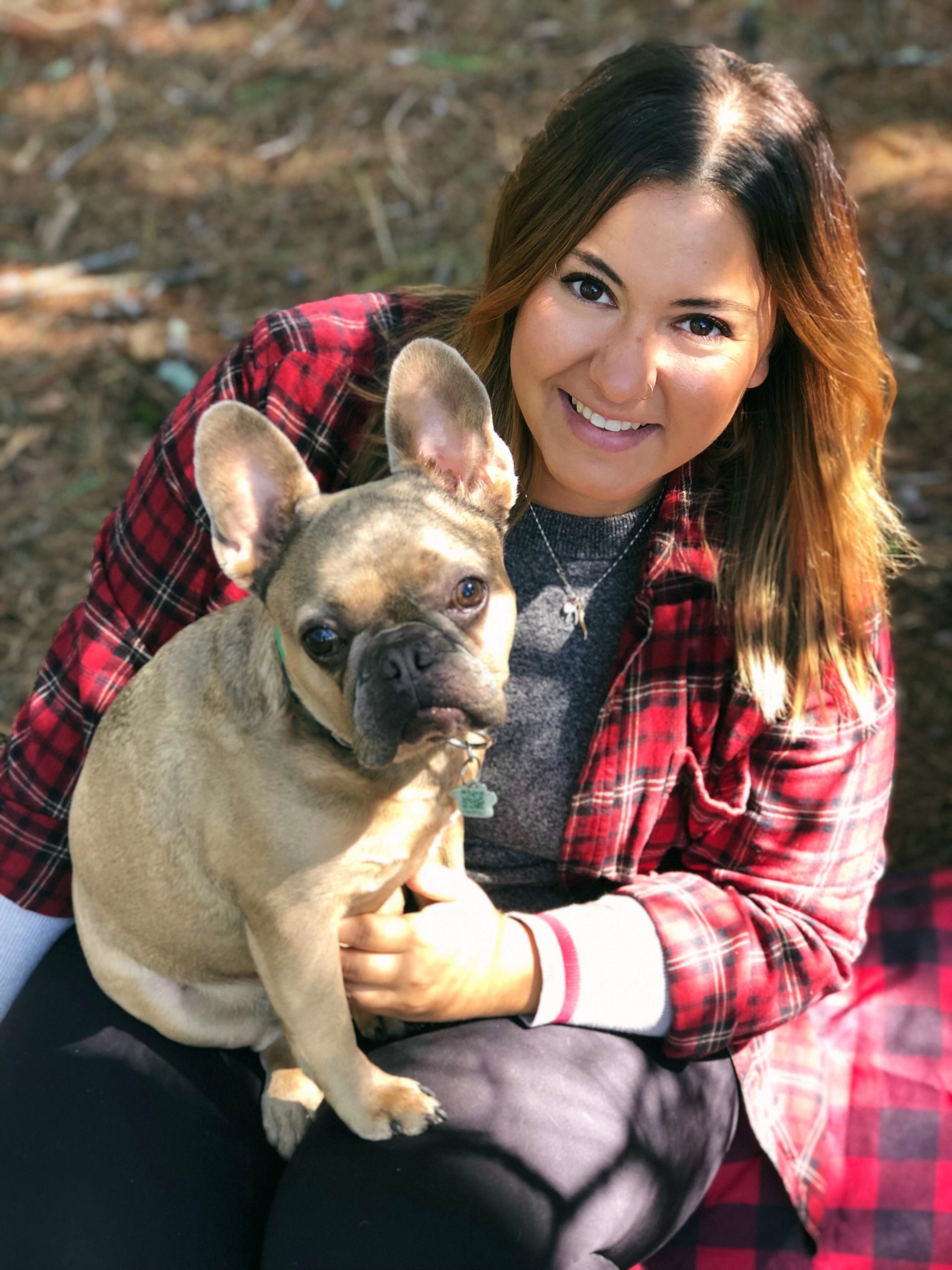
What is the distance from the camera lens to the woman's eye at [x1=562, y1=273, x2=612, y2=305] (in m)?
2.64

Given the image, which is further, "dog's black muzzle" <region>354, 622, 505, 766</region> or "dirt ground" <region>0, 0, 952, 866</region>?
"dirt ground" <region>0, 0, 952, 866</region>

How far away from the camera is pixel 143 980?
297 centimetres

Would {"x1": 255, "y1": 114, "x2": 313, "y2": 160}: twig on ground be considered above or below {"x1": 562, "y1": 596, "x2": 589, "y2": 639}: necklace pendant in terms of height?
above

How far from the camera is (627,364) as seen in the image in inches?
102

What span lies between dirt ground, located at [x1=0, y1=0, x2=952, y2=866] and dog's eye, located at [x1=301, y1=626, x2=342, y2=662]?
2634mm

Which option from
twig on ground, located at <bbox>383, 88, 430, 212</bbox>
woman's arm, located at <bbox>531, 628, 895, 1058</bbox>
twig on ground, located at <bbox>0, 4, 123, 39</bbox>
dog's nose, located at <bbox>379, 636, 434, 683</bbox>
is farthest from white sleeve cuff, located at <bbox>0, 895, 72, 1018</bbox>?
twig on ground, located at <bbox>0, 4, 123, 39</bbox>

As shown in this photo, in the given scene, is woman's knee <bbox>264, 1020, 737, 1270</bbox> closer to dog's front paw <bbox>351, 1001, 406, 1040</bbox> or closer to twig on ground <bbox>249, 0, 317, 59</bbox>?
dog's front paw <bbox>351, 1001, 406, 1040</bbox>

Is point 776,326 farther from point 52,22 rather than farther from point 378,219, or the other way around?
point 52,22

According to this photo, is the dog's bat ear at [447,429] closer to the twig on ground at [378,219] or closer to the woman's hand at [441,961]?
the woman's hand at [441,961]

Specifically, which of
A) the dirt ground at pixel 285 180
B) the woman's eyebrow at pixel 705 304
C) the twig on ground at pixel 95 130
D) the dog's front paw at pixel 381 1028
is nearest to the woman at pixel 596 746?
the woman's eyebrow at pixel 705 304

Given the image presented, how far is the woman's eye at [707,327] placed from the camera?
2.62 m

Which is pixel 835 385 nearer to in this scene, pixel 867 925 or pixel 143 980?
pixel 867 925

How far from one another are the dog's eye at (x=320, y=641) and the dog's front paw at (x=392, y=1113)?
99 cm

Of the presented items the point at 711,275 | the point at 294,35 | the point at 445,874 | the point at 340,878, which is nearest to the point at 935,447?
the point at 711,275
